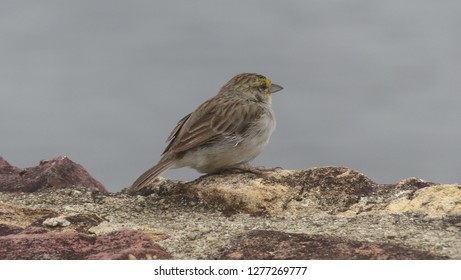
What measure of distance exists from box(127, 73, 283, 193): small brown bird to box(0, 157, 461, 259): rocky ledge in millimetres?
236

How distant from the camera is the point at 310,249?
5734 millimetres

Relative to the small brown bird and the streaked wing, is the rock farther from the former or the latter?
the streaked wing

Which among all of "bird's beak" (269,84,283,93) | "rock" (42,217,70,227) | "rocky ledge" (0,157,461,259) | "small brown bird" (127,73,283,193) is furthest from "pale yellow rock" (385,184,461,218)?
"rock" (42,217,70,227)

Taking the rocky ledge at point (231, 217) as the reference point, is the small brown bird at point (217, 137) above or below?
above

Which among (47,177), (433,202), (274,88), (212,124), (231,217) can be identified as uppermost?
(274,88)

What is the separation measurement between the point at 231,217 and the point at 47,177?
2559mm

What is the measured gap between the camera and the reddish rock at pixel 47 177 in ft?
29.4

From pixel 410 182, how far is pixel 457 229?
185 centimetres

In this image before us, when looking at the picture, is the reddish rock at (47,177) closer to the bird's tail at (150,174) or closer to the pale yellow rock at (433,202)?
the bird's tail at (150,174)

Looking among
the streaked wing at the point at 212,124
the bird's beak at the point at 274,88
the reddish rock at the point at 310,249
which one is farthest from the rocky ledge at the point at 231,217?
the bird's beak at the point at 274,88

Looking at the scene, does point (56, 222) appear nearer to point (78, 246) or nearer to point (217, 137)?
point (78, 246)

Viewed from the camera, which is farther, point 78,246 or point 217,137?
point 217,137

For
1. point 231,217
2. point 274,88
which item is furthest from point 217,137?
point 274,88

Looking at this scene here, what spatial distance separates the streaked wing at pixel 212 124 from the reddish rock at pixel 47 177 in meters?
1.15
